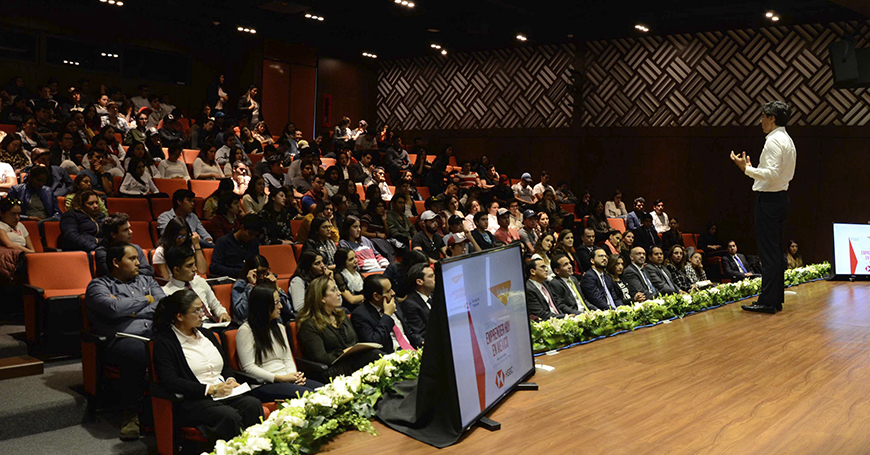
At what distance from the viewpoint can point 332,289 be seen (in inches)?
149

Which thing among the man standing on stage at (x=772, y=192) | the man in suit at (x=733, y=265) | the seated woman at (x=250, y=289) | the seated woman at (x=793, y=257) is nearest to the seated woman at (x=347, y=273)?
the seated woman at (x=250, y=289)

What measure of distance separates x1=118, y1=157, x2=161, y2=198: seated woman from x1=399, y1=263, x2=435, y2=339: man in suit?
3.41 m

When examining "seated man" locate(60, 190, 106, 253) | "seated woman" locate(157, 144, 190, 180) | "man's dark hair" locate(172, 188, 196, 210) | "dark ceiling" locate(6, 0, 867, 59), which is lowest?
"seated man" locate(60, 190, 106, 253)

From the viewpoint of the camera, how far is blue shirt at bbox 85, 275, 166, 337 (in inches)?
144

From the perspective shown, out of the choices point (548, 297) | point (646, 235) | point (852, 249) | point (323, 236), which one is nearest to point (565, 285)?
point (548, 297)

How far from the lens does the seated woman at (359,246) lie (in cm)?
616

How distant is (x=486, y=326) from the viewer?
7.27 feet

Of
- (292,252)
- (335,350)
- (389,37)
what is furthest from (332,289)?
(389,37)

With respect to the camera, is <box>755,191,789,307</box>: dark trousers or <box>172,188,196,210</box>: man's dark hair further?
<box>172,188,196,210</box>: man's dark hair

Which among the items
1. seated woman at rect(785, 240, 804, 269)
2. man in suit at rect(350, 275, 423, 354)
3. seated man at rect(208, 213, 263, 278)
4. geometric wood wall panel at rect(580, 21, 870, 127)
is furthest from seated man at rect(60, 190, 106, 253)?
seated woman at rect(785, 240, 804, 269)

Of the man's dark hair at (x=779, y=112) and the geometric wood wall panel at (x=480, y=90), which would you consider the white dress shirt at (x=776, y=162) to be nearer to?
the man's dark hair at (x=779, y=112)

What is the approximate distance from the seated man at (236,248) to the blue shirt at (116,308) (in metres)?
1.41

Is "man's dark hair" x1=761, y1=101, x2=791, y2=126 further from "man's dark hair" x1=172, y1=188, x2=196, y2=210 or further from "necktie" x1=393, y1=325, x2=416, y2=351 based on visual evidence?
"man's dark hair" x1=172, y1=188, x2=196, y2=210

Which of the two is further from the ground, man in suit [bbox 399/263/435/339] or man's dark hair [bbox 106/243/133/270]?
man's dark hair [bbox 106/243/133/270]
